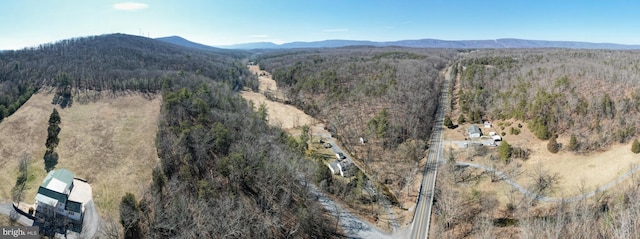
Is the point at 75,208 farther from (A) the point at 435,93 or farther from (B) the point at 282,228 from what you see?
(A) the point at 435,93

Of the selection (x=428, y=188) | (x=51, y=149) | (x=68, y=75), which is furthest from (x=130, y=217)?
(x=68, y=75)

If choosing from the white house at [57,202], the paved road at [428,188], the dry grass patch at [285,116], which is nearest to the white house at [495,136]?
the paved road at [428,188]

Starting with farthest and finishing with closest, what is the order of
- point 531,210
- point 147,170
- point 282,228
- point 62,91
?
point 62,91, point 147,170, point 531,210, point 282,228

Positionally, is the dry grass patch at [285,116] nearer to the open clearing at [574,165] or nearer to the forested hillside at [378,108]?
the forested hillside at [378,108]

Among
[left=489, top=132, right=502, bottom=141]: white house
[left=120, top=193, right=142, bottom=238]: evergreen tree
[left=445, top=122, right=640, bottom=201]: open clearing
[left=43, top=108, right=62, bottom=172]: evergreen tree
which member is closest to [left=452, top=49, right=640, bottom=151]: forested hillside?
[left=445, top=122, right=640, bottom=201]: open clearing

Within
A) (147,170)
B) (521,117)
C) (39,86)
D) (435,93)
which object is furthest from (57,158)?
(435,93)
